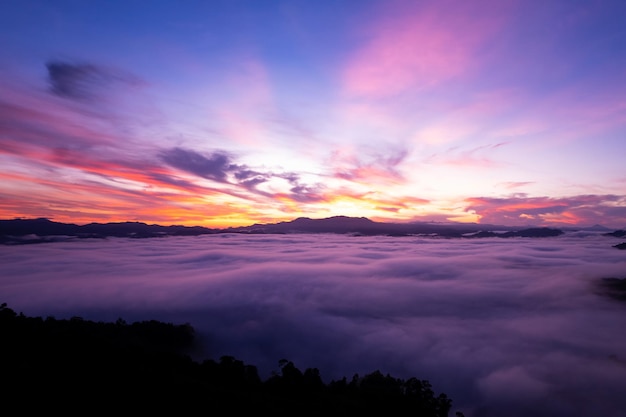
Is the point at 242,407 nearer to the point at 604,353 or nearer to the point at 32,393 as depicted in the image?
the point at 32,393

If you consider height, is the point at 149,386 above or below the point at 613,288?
above

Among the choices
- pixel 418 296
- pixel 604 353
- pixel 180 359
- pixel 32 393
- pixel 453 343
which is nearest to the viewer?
pixel 32 393

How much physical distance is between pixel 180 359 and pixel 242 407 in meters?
11.4

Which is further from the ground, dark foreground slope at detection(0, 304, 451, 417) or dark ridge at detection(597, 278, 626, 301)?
dark foreground slope at detection(0, 304, 451, 417)

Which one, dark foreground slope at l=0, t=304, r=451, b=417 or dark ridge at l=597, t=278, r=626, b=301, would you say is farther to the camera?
dark ridge at l=597, t=278, r=626, b=301

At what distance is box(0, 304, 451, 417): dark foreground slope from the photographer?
13.7 m

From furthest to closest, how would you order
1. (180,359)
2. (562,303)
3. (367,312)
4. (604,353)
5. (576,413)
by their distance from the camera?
(562,303), (367,312), (604,353), (576,413), (180,359)

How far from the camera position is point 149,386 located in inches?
622

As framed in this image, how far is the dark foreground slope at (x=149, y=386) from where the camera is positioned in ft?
44.9

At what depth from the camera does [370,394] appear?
2309cm

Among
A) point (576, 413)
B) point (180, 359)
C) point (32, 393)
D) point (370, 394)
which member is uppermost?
point (32, 393)

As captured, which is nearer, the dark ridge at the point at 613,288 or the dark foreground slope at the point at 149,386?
the dark foreground slope at the point at 149,386

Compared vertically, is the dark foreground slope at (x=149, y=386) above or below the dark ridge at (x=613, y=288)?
above

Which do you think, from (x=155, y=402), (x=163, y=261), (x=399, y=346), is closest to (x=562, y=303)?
(x=399, y=346)
